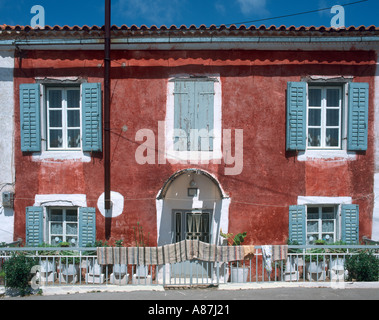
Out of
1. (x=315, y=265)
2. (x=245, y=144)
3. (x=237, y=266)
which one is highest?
(x=245, y=144)

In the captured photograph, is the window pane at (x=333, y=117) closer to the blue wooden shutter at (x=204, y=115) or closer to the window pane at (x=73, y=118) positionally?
the blue wooden shutter at (x=204, y=115)

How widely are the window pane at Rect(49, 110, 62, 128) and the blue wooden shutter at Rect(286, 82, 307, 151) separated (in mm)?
5840

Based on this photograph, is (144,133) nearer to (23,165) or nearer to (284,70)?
(23,165)

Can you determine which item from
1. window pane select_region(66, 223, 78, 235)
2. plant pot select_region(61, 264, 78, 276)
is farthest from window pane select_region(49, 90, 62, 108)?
plant pot select_region(61, 264, 78, 276)

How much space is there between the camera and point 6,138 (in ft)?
28.1

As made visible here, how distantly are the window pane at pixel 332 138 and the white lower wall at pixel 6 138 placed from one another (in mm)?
8106

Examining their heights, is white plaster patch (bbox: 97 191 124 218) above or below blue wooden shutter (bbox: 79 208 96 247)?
above

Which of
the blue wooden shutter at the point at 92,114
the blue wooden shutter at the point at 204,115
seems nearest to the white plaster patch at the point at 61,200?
the blue wooden shutter at the point at 92,114

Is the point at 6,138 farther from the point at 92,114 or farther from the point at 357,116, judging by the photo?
the point at 357,116

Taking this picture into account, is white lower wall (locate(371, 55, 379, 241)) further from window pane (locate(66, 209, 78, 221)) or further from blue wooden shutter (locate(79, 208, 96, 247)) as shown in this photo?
window pane (locate(66, 209, 78, 221))

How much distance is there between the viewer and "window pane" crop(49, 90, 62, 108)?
28.4 feet

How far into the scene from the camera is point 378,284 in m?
7.14

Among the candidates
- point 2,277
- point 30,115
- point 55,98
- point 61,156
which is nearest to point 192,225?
point 61,156

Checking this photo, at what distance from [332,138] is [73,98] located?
6761 millimetres
